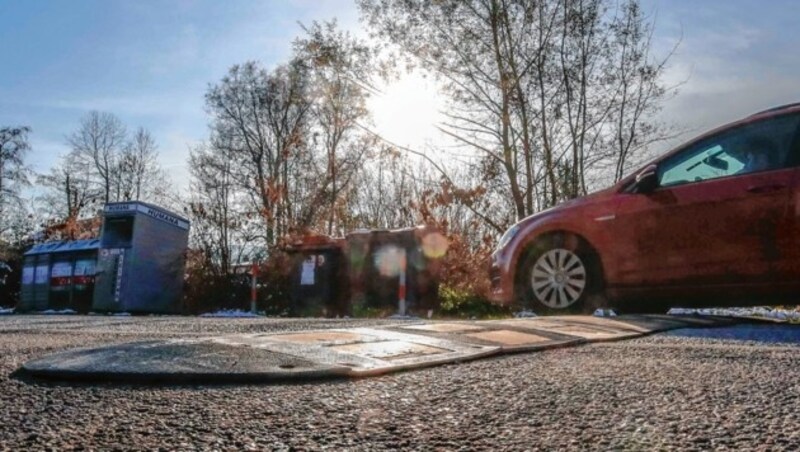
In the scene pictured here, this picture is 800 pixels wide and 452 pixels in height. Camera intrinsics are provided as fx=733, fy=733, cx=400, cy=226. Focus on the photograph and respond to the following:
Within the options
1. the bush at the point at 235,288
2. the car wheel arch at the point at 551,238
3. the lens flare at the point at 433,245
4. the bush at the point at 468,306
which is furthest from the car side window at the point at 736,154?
the bush at the point at 235,288

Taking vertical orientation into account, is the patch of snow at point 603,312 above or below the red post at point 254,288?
below

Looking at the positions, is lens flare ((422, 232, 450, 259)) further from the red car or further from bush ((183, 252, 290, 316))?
the red car

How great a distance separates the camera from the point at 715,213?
568 cm

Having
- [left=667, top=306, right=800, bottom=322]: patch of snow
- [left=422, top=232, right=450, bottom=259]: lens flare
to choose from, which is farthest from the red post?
[left=667, top=306, right=800, bottom=322]: patch of snow

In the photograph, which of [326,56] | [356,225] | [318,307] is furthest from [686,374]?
[356,225]

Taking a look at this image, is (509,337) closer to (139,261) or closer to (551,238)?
(551,238)

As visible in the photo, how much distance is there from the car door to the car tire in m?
0.30

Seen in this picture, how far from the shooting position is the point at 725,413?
2055 millimetres

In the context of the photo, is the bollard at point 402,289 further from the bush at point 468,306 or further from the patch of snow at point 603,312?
the patch of snow at point 603,312

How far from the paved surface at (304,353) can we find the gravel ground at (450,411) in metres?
0.13

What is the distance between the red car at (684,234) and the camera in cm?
552

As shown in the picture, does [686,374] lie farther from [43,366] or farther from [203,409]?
[43,366]

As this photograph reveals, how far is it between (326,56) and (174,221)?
5.24m

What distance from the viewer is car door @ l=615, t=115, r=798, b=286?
217 inches
